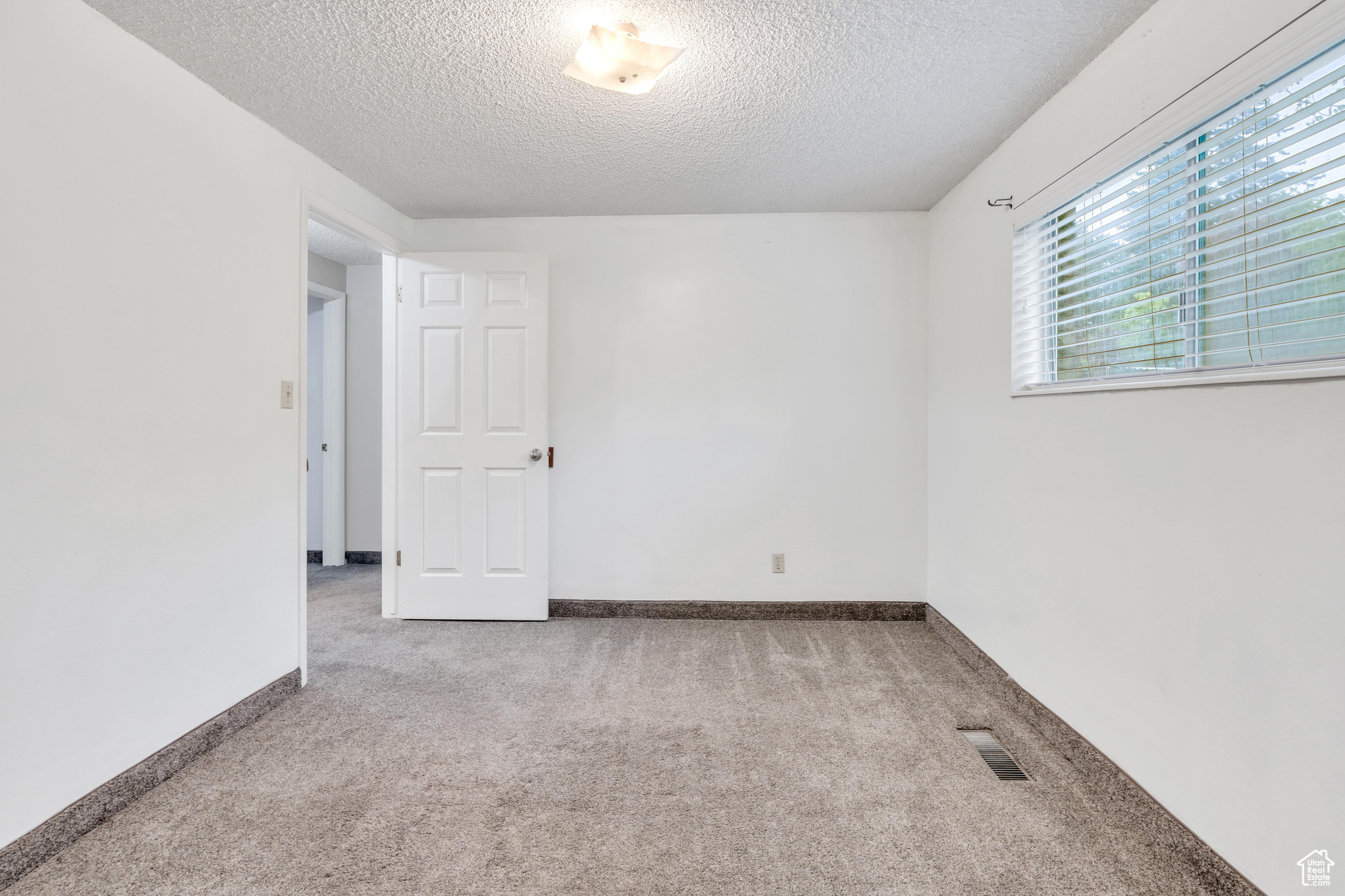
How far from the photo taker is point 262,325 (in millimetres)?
2383

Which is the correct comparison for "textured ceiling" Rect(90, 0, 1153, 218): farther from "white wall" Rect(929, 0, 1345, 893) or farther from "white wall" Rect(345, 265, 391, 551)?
"white wall" Rect(345, 265, 391, 551)

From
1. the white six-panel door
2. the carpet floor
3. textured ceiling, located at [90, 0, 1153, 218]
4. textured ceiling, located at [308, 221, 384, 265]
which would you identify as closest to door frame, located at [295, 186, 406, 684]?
the white six-panel door

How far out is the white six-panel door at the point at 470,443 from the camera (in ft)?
11.4

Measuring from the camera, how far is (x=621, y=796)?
1845mm

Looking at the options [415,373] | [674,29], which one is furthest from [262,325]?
[674,29]

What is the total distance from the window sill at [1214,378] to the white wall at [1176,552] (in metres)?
0.03

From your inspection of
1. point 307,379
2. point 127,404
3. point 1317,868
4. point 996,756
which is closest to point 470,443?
point 307,379

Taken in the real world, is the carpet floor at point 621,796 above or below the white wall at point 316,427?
below

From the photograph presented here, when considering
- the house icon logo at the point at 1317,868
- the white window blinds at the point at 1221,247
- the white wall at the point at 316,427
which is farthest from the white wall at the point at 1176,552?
Answer: the white wall at the point at 316,427

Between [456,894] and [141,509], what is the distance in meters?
1.46

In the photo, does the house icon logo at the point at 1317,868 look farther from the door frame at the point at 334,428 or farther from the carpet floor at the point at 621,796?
the door frame at the point at 334,428

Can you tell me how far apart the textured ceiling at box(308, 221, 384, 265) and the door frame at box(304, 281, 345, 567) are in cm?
27

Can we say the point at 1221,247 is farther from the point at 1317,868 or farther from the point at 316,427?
the point at 316,427

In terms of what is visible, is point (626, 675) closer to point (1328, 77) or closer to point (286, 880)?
point (286, 880)
